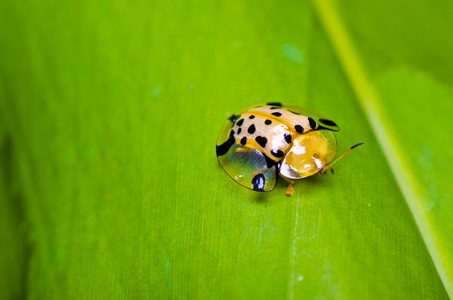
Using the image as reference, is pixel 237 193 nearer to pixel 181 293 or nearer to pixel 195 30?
pixel 181 293

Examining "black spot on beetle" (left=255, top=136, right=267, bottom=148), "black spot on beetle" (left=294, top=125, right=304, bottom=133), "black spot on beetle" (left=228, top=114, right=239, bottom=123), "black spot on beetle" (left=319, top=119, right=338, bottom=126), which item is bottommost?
"black spot on beetle" (left=255, top=136, right=267, bottom=148)

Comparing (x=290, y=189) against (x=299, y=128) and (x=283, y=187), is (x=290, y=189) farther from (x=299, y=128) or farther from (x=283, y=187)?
(x=299, y=128)

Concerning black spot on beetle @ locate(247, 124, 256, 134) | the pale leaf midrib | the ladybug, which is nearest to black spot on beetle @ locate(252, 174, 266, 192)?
the ladybug

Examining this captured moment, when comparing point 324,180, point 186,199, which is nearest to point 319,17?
point 324,180

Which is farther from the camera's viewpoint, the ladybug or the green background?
the ladybug

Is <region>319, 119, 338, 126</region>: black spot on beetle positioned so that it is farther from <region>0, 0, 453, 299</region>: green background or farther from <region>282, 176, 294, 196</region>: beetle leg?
<region>282, 176, 294, 196</region>: beetle leg

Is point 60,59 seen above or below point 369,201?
above

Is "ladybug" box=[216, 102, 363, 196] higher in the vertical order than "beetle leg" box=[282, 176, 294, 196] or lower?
higher

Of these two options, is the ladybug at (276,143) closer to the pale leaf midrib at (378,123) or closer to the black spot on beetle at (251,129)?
the black spot on beetle at (251,129)
